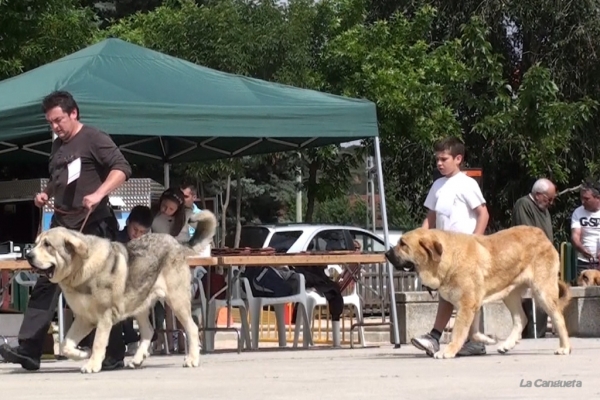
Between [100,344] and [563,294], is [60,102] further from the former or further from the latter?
[563,294]

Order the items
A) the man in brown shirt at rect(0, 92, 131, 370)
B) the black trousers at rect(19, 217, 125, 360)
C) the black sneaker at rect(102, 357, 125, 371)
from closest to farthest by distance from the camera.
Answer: the man in brown shirt at rect(0, 92, 131, 370) < the black trousers at rect(19, 217, 125, 360) < the black sneaker at rect(102, 357, 125, 371)

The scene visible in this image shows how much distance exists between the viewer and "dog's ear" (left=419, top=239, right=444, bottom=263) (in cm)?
1054

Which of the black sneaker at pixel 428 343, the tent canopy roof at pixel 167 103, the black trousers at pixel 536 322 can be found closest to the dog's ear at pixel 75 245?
the tent canopy roof at pixel 167 103

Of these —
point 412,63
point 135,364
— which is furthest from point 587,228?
point 412,63

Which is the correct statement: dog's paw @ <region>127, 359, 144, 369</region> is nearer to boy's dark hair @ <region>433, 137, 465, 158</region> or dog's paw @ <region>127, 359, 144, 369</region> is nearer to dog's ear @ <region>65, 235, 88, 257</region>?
dog's ear @ <region>65, 235, 88, 257</region>

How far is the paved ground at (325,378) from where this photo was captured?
26.4ft

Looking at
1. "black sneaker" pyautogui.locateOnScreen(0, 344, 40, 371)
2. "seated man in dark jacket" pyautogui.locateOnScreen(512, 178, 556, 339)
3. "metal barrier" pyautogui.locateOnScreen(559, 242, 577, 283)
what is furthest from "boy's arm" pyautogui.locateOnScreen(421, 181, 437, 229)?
"metal barrier" pyautogui.locateOnScreen(559, 242, 577, 283)

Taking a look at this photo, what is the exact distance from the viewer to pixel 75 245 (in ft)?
31.0

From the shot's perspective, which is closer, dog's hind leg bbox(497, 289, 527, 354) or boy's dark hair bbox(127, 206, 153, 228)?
dog's hind leg bbox(497, 289, 527, 354)

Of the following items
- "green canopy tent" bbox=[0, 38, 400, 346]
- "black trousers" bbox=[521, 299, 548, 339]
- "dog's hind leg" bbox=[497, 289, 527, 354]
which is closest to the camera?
"dog's hind leg" bbox=[497, 289, 527, 354]

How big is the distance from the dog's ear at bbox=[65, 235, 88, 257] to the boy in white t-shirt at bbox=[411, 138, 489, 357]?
119 inches

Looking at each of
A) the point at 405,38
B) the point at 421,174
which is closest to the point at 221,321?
the point at 405,38

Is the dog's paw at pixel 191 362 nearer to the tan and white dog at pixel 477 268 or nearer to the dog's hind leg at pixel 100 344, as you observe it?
the dog's hind leg at pixel 100 344

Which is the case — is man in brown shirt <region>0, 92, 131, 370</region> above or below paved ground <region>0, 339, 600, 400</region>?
above
